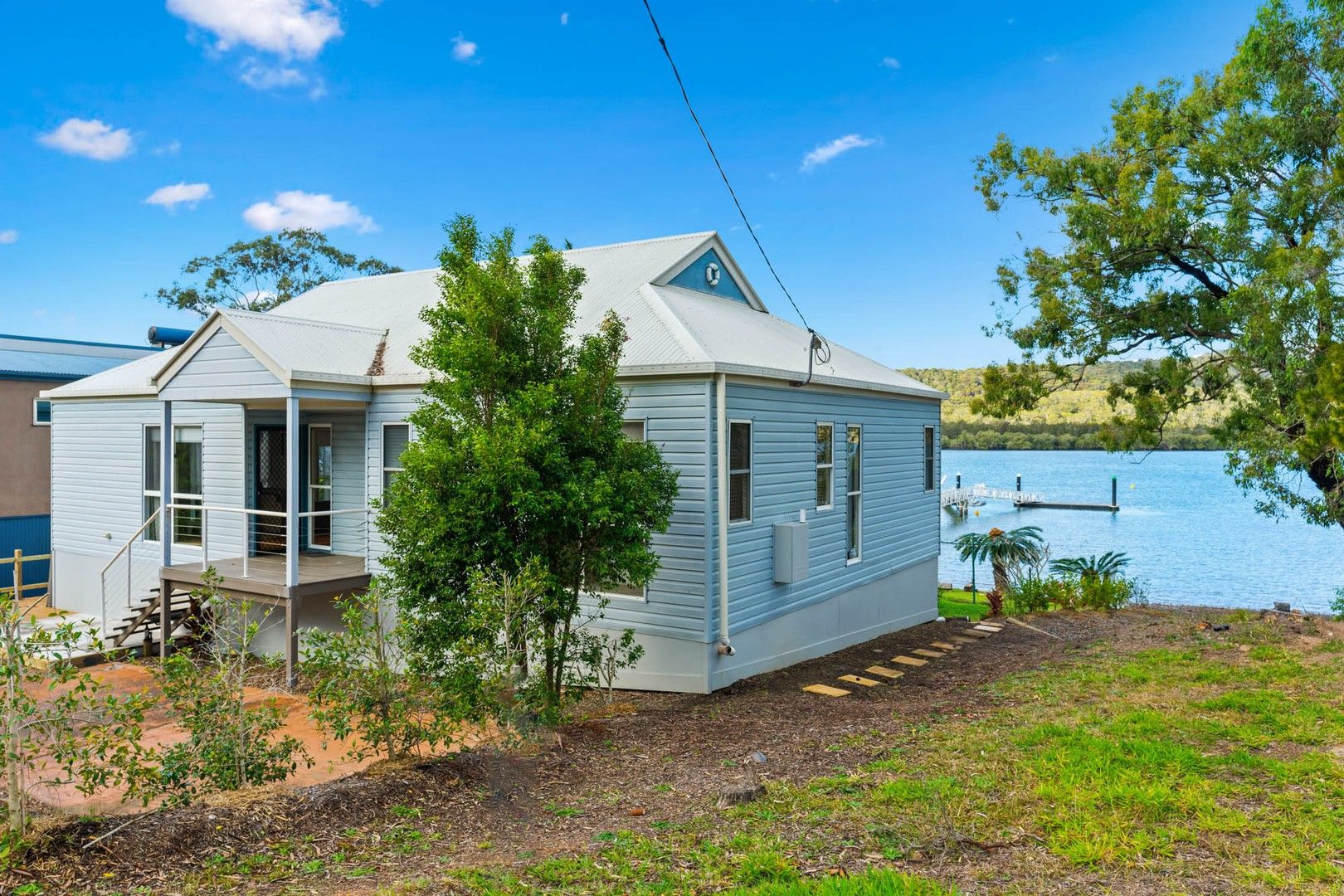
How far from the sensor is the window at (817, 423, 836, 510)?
1167cm

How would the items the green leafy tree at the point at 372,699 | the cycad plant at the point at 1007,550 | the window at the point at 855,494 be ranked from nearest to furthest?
the green leafy tree at the point at 372,699 < the window at the point at 855,494 < the cycad plant at the point at 1007,550

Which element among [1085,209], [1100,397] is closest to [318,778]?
[1085,209]

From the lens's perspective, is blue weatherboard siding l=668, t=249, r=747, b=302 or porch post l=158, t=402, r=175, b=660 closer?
porch post l=158, t=402, r=175, b=660

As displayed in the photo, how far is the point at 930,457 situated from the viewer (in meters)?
15.8

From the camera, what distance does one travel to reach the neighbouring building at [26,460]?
19.3 m

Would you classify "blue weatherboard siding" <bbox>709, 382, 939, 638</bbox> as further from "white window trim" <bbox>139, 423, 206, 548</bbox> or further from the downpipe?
"white window trim" <bbox>139, 423, 206, 548</bbox>

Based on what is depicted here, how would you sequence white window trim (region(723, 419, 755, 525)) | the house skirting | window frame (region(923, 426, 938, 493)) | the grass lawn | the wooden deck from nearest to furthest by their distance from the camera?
1. the house skirting
2. white window trim (region(723, 419, 755, 525))
3. the wooden deck
4. window frame (region(923, 426, 938, 493))
5. the grass lawn

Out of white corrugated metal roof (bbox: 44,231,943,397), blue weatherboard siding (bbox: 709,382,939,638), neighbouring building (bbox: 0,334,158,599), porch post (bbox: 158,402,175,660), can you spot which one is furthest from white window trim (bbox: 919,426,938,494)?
neighbouring building (bbox: 0,334,158,599)

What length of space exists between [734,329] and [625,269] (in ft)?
7.17

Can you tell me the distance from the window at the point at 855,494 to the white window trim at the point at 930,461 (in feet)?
9.92

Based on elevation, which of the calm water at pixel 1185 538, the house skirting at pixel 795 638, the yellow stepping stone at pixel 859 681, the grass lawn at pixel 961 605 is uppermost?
the house skirting at pixel 795 638

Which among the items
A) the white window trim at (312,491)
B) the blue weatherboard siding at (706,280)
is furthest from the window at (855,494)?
the white window trim at (312,491)

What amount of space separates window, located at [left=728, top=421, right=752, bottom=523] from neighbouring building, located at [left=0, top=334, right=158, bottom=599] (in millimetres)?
17442

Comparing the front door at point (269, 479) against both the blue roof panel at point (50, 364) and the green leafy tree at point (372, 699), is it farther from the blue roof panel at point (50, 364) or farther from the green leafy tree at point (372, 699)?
the blue roof panel at point (50, 364)
